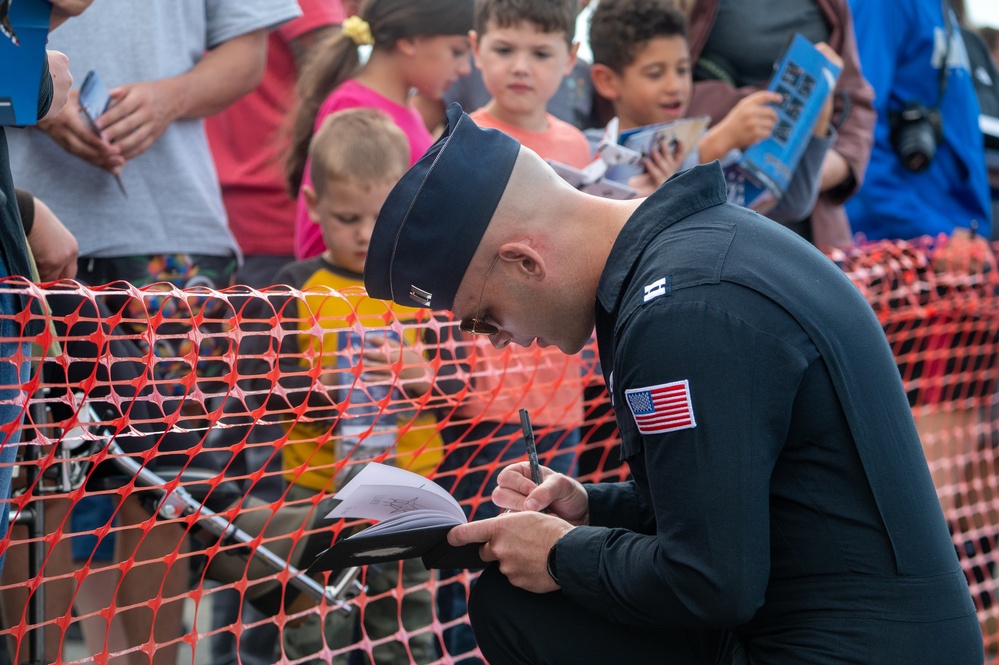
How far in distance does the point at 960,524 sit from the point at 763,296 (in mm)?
3062

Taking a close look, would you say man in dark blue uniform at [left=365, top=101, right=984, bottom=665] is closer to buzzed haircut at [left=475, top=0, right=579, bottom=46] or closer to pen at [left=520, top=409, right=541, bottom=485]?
pen at [left=520, top=409, right=541, bottom=485]

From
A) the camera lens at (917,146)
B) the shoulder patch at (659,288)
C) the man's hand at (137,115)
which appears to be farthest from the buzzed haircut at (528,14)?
the shoulder patch at (659,288)

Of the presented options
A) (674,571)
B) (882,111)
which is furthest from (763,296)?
(882,111)

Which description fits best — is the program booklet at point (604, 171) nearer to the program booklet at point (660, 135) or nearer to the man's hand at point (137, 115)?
the program booklet at point (660, 135)

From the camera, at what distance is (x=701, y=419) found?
5.26 feet

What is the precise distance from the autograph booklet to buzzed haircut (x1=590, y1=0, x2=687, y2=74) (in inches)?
83.9

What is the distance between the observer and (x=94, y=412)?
7.79 ft

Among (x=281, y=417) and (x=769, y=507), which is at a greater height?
(x=769, y=507)

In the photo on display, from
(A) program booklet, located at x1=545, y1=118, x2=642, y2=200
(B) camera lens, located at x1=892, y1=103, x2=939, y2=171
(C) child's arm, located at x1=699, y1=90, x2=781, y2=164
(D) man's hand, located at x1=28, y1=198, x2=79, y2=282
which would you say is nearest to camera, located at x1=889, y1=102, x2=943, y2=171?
(B) camera lens, located at x1=892, y1=103, x2=939, y2=171

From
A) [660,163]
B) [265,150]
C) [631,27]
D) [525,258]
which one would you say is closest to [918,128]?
[631,27]

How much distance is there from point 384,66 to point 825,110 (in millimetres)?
1467

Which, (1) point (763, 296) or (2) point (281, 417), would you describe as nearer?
(1) point (763, 296)

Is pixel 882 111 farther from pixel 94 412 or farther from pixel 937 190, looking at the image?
pixel 94 412

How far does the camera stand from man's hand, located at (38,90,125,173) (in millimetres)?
2764
